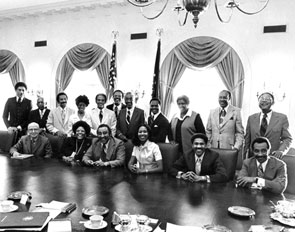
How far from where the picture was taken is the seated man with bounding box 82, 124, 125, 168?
3.61 meters

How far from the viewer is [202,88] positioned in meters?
5.65

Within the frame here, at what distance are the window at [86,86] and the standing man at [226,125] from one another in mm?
3058

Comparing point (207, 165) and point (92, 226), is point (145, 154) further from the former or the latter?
point (92, 226)

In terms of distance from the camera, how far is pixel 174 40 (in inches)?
225

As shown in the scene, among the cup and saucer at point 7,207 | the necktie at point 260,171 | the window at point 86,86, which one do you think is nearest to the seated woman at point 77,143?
the cup and saucer at point 7,207

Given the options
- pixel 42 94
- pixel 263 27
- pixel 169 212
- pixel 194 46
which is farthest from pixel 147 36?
pixel 169 212

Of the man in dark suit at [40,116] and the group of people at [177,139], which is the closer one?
the group of people at [177,139]

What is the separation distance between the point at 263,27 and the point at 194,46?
1.16m

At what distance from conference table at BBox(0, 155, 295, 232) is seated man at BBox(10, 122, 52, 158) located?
763 mm

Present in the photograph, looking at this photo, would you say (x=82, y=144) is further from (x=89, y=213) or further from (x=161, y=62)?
(x=161, y=62)

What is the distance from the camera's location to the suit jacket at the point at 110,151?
11.8 feet

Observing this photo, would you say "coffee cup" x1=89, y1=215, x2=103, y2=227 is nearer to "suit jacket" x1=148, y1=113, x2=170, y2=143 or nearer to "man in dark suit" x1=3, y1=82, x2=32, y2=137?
"suit jacket" x1=148, y1=113, x2=170, y2=143

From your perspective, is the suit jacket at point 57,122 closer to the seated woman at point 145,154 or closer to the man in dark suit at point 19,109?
the man in dark suit at point 19,109

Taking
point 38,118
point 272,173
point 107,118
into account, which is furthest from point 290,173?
point 38,118
